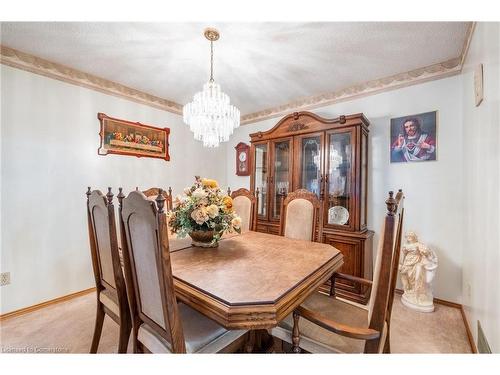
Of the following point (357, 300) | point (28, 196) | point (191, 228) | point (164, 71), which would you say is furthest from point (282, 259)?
point (28, 196)

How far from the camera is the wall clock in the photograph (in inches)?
149

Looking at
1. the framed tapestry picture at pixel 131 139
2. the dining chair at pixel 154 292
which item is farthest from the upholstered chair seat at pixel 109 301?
the framed tapestry picture at pixel 131 139

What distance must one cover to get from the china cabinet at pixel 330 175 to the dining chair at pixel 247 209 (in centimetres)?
23

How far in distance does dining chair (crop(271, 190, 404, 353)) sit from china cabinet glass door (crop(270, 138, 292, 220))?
1651mm

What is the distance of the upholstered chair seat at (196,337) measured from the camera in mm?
1001

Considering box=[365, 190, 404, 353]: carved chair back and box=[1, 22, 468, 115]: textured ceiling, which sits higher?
box=[1, 22, 468, 115]: textured ceiling

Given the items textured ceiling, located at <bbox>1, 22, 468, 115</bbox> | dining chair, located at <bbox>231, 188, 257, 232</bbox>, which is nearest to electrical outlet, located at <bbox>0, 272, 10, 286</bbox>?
textured ceiling, located at <bbox>1, 22, 468, 115</bbox>

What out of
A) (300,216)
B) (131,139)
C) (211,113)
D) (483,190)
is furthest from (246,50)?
(483,190)

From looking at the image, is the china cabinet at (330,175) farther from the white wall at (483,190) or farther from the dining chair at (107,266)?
the dining chair at (107,266)

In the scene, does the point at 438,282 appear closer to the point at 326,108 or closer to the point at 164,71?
the point at 326,108

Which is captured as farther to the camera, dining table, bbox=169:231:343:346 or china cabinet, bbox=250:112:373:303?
china cabinet, bbox=250:112:373:303

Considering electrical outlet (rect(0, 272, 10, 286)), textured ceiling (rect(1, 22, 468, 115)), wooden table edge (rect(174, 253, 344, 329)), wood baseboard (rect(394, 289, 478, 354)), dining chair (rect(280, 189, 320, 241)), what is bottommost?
wood baseboard (rect(394, 289, 478, 354))

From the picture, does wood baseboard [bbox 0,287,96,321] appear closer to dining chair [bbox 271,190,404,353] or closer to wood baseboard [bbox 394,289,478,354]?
dining chair [bbox 271,190,404,353]

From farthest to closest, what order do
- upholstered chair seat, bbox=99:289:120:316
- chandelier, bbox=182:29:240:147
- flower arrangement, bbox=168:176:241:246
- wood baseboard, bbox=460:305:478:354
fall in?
chandelier, bbox=182:29:240:147 < wood baseboard, bbox=460:305:478:354 < flower arrangement, bbox=168:176:241:246 < upholstered chair seat, bbox=99:289:120:316
